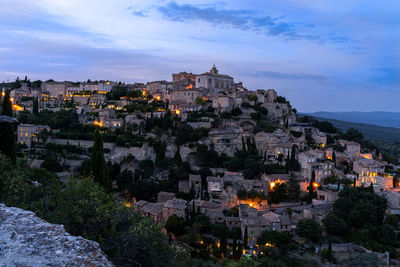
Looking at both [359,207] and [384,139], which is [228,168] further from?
[384,139]

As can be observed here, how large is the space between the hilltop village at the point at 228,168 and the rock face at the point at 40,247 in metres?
8.41

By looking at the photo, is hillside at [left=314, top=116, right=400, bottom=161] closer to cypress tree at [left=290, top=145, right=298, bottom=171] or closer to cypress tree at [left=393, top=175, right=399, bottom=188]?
cypress tree at [left=393, top=175, right=399, bottom=188]

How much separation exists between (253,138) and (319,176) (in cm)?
1072

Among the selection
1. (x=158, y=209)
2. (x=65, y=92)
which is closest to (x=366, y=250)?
(x=158, y=209)

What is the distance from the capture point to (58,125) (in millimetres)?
47781

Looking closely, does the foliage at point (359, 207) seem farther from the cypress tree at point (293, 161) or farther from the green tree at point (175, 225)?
the green tree at point (175, 225)

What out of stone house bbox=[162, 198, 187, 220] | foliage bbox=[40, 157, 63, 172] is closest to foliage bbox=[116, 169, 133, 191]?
foliage bbox=[40, 157, 63, 172]

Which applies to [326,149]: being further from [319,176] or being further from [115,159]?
[115,159]

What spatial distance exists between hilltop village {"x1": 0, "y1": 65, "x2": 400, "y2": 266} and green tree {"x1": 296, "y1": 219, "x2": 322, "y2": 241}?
0.10 m

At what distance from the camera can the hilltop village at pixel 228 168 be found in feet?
80.6

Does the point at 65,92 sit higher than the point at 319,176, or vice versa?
the point at 65,92

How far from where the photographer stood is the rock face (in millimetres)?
4621

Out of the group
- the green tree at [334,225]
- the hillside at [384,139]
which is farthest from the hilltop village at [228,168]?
the hillside at [384,139]

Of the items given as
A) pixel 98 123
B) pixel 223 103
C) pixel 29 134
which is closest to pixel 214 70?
pixel 223 103
